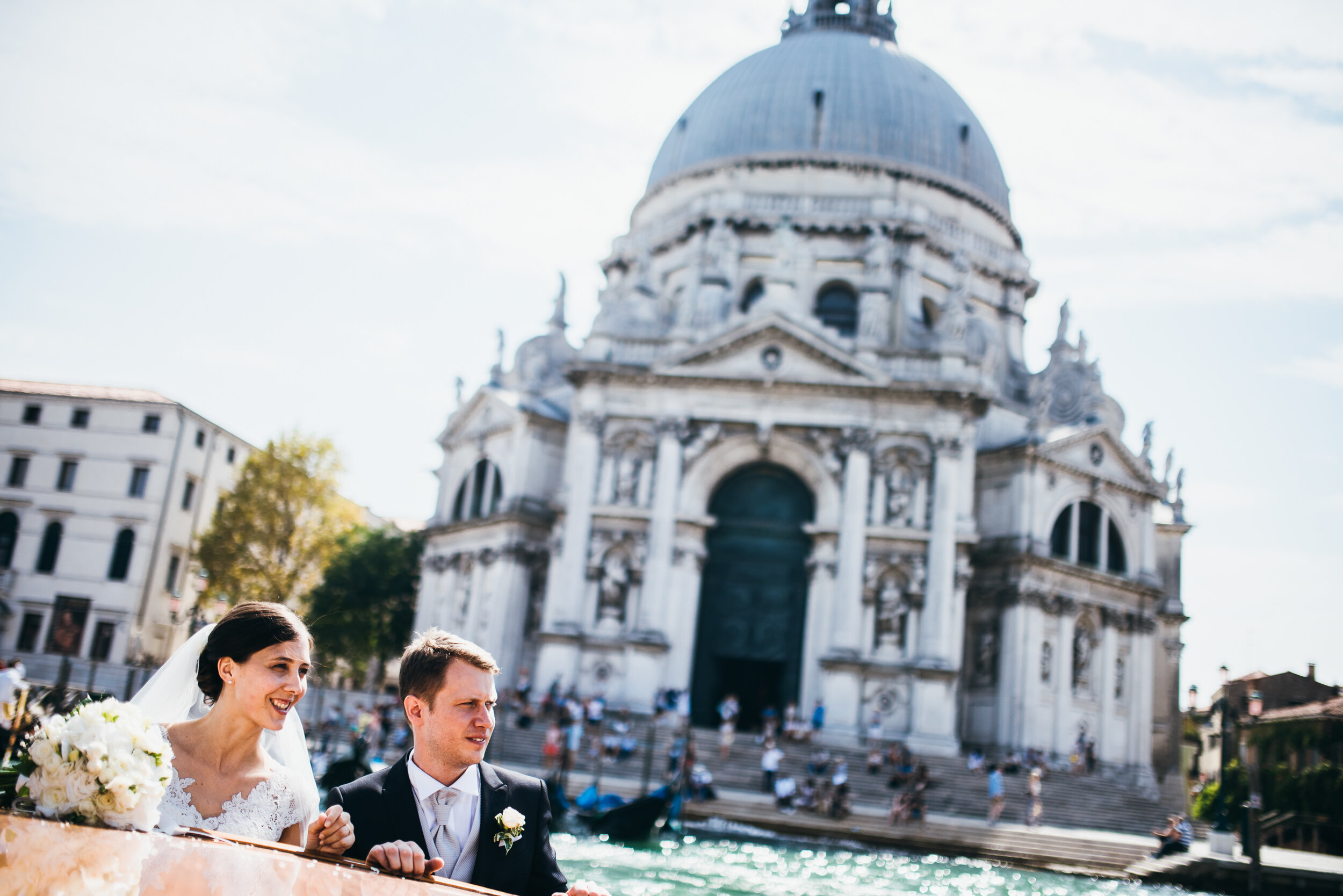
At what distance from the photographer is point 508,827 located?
3859mm

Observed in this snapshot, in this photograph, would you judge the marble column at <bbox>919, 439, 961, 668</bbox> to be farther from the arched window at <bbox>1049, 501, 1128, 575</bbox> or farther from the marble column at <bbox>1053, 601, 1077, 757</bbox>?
the arched window at <bbox>1049, 501, 1128, 575</bbox>

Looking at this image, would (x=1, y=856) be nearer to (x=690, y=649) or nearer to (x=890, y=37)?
(x=690, y=649)

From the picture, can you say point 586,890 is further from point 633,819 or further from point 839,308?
point 839,308

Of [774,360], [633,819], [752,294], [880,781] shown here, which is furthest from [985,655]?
[633,819]

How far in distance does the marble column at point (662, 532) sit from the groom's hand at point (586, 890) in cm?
2485

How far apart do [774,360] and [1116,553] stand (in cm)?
1282

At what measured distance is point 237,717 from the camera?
4238 mm

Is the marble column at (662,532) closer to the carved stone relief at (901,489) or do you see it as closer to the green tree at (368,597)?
the carved stone relief at (901,489)

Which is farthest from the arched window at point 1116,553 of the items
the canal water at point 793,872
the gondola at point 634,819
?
the gondola at point 634,819

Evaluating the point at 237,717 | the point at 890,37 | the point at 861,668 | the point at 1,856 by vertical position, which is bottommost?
the point at 1,856

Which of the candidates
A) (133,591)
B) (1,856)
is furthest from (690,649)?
(1,856)

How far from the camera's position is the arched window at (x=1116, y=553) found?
34.6 meters

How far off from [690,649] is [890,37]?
27.3 m

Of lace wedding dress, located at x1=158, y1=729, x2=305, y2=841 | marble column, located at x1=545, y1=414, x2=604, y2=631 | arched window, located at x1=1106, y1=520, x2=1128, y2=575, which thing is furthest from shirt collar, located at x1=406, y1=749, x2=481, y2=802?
arched window, located at x1=1106, y1=520, x2=1128, y2=575
